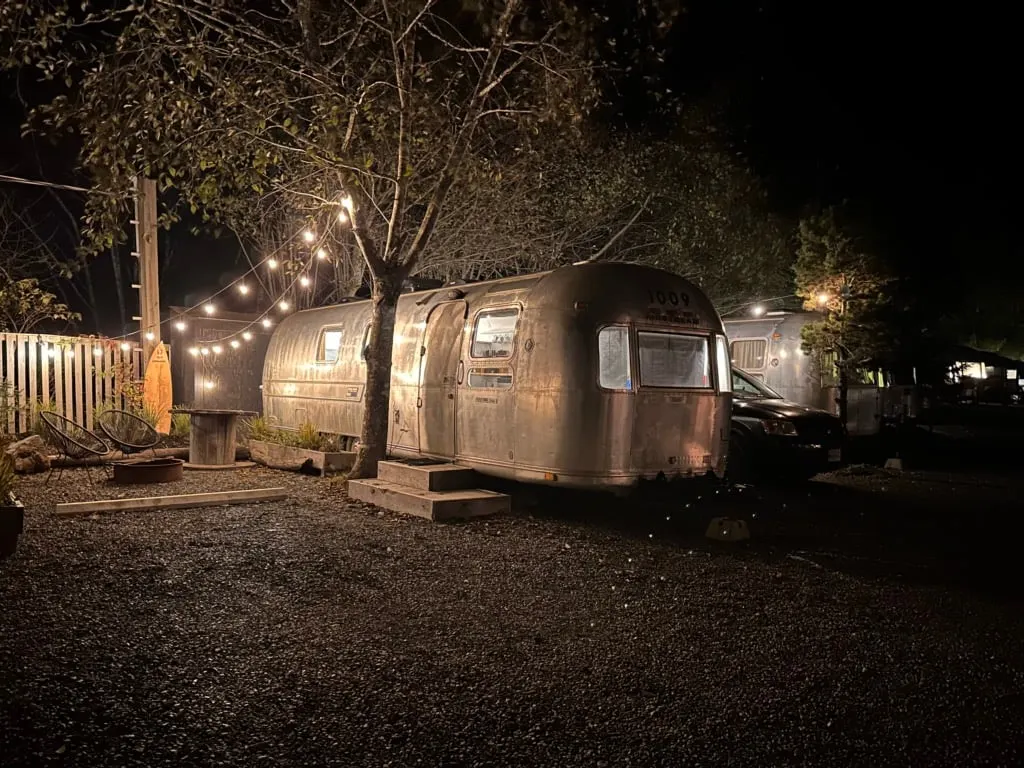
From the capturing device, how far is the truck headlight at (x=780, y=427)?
10.3 m

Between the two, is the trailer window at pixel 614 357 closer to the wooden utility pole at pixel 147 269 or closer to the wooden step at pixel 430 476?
the wooden step at pixel 430 476

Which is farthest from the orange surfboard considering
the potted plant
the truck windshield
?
the truck windshield

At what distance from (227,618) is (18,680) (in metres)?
1.22

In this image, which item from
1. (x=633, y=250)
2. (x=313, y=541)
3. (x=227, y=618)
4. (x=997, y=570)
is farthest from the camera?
(x=633, y=250)

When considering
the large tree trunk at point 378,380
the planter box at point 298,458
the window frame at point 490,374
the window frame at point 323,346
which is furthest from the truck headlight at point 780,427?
the window frame at point 323,346

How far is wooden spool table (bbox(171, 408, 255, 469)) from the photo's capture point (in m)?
11.2

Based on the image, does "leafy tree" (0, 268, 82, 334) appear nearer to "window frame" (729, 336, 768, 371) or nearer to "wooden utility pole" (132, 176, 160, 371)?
"wooden utility pole" (132, 176, 160, 371)

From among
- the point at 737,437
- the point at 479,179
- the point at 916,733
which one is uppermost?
the point at 479,179

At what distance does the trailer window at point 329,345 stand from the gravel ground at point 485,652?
499cm

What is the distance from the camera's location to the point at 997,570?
640cm

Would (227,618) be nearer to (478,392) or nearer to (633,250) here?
(478,392)

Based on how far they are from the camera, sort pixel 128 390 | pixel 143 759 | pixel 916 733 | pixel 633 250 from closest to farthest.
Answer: pixel 143 759 < pixel 916 733 < pixel 128 390 < pixel 633 250

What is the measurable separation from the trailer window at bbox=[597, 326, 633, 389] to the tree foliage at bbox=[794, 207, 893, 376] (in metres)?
6.77

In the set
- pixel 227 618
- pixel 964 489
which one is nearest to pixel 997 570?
pixel 964 489
